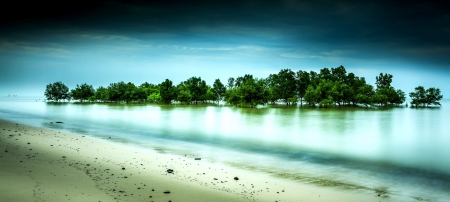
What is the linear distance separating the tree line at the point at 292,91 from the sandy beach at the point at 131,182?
63.4 m

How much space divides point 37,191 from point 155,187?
232cm

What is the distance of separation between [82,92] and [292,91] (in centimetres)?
9500

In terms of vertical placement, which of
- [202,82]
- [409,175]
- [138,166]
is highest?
[202,82]

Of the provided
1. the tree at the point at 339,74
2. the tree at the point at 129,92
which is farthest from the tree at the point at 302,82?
the tree at the point at 129,92

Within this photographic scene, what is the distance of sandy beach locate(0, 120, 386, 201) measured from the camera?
5.88 metres

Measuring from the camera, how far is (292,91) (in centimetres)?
9550

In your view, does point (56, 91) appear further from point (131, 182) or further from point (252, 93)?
point (131, 182)

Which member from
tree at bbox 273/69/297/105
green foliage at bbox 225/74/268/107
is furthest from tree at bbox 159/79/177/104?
tree at bbox 273/69/297/105

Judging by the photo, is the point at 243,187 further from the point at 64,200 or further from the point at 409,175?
the point at 409,175

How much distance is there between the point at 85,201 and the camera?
5.39 metres

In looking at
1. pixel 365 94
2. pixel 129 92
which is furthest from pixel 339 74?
pixel 129 92

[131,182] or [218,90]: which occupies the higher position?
[218,90]

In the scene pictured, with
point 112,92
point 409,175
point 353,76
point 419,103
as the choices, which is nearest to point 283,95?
point 353,76

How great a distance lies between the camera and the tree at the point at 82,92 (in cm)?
13250
